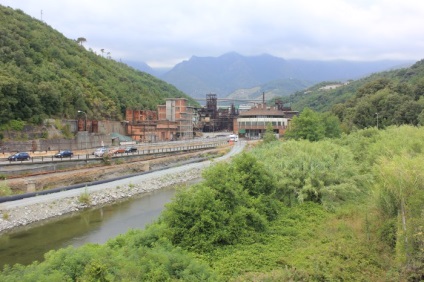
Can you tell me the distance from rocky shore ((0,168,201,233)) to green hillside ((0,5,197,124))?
801 inches

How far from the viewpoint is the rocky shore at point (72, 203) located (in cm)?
2434

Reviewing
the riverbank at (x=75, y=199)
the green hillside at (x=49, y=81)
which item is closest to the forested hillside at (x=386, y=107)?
the riverbank at (x=75, y=199)

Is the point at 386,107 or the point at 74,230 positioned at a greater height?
the point at 386,107

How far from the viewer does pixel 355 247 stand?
1391 centimetres

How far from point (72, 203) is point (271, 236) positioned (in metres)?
18.1

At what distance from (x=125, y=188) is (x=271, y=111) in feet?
184

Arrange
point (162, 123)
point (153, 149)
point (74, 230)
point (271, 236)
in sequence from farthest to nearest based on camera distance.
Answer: point (162, 123)
point (153, 149)
point (74, 230)
point (271, 236)

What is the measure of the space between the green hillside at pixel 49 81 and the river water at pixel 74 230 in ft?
80.3

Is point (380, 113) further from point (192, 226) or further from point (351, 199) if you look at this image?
point (192, 226)

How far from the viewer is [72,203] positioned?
94.0ft

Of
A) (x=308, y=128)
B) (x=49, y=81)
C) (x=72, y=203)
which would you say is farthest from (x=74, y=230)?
(x=49, y=81)

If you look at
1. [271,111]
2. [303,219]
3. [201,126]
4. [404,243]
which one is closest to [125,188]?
[303,219]

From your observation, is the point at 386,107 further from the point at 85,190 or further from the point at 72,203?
the point at 72,203

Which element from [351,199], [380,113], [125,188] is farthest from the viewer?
[380,113]
